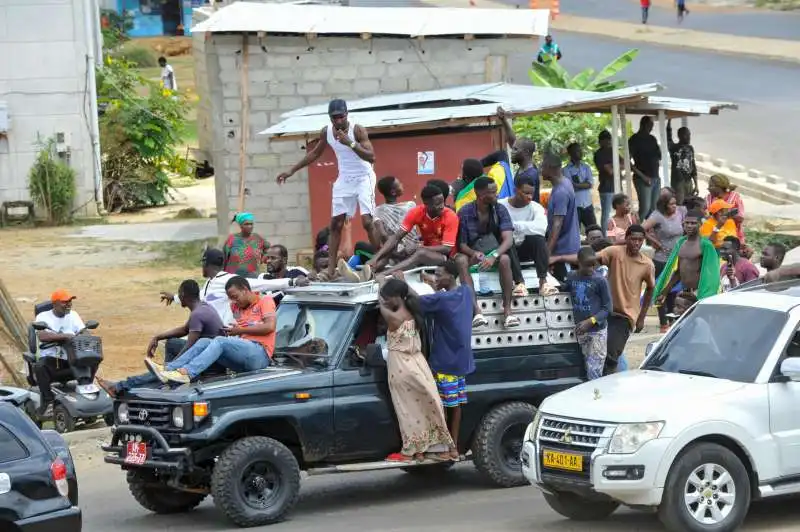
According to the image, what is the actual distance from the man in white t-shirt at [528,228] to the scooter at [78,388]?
13.9ft

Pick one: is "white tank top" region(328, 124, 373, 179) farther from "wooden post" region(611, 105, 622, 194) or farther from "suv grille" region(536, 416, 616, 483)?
"wooden post" region(611, 105, 622, 194)

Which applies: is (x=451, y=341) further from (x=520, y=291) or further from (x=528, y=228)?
(x=528, y=228)

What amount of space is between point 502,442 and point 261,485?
209cm

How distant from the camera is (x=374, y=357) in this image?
36.8ft

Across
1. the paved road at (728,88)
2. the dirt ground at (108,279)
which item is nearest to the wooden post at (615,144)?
the dirt ground at (108,279)

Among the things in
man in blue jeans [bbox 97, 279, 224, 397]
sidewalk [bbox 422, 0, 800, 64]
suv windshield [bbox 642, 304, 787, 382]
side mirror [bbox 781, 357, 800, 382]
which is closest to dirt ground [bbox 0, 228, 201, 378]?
man in blue jeans [bbox 97, 279, 224, 397]

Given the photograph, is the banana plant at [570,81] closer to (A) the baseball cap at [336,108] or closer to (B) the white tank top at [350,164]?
(B) the white tank top at [350,164]

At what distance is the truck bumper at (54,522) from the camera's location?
882cm

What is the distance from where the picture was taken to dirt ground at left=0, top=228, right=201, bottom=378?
62.7ft

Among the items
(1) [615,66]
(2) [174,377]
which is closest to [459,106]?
(1) [615,66]

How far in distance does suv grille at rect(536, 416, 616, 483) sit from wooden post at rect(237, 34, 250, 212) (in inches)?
512

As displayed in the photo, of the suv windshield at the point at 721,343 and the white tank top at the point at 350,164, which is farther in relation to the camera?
the white tank top at the point at 350,164

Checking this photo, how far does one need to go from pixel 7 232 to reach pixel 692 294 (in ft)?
56.6

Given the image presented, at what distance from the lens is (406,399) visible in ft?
37.1
